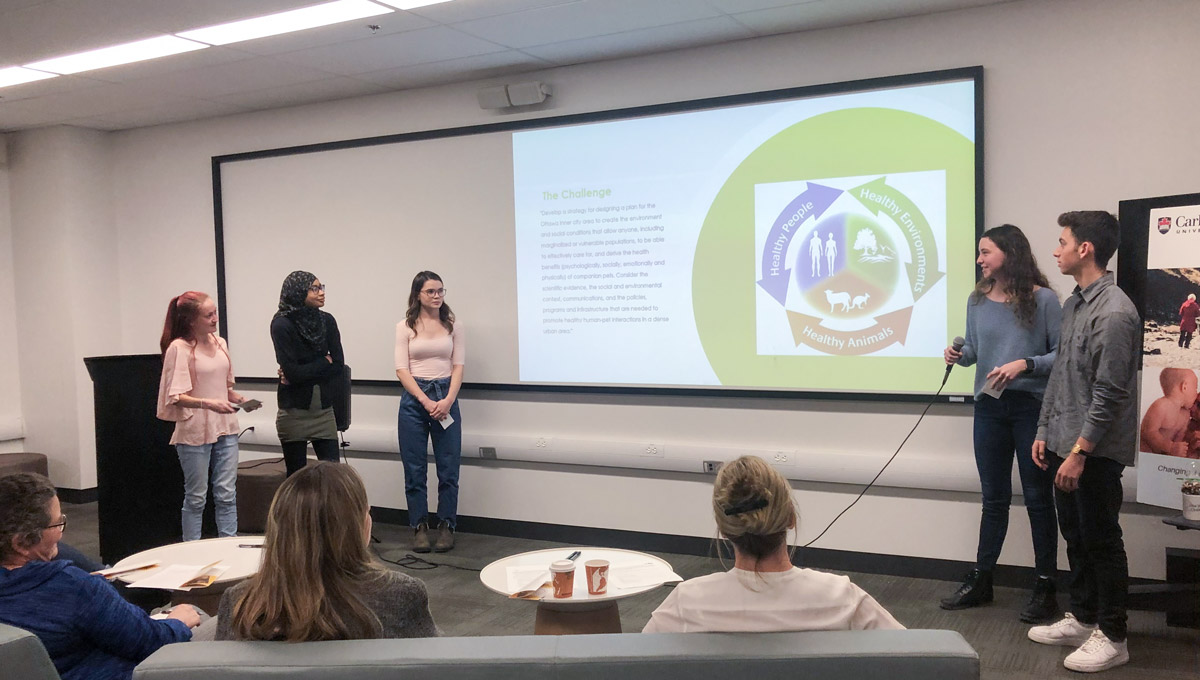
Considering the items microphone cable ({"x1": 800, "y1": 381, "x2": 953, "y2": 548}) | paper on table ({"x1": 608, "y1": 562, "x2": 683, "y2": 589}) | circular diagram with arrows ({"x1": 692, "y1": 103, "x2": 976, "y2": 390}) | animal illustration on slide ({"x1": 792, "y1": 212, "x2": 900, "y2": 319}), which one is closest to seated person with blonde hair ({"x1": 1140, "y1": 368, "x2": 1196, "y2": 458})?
microphone cable ({"x1": 800, "y1": 381, "x2": 953, "y2": 548})

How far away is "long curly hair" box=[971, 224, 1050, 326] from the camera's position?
368cm

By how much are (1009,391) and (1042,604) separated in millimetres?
884

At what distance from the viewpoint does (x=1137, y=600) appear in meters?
3.47

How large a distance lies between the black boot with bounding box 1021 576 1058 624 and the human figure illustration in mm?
1713

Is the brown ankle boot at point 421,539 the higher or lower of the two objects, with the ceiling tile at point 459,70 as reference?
lower

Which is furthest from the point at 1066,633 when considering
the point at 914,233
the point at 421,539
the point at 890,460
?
the point at 421,539

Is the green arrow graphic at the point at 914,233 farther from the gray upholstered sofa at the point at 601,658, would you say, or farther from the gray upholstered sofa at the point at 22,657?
the gray upholstered sofa at the point at 22,657

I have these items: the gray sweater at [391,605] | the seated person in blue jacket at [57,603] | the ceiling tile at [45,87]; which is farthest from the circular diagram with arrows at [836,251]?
the ceiling tile at [45,87]

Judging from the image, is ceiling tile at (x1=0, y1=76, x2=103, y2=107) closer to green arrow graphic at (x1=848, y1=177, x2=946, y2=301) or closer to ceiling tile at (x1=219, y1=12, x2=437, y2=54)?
ceiling tile at (x1=219, y1=12, x2=437, y2=54)

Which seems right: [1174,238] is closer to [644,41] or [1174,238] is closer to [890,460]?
[890,460]

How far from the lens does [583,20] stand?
4.16 m

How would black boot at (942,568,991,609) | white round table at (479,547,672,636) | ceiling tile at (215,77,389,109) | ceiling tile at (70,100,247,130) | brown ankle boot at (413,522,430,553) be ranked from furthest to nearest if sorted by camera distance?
ceiling tile at (70,100,247,130) → ceiling tile at (215,77,389,109) → brown ankle boot at (413,522,430,553) → black boot at (942,568,991,609) → white round table at (479,547,672,636)

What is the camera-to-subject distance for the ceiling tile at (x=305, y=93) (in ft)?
17.4

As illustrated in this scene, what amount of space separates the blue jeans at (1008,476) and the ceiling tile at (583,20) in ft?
7.16
